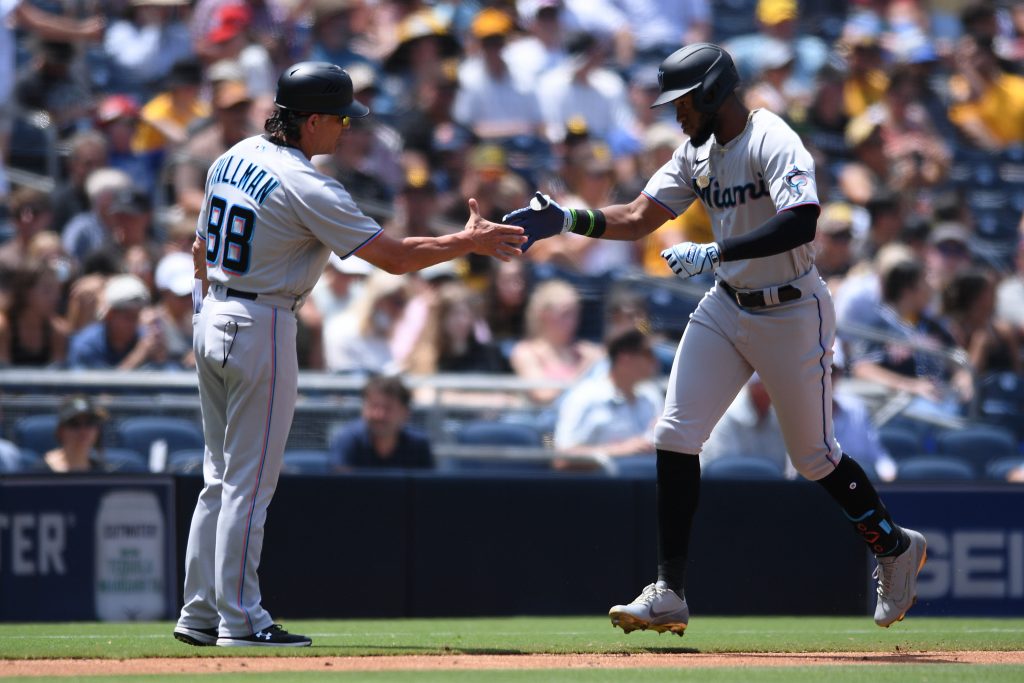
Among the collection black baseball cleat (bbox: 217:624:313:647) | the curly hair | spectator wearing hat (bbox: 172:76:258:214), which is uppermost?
spectator wearing hat (bbox: 172:76:258:214)

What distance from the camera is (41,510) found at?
7.59 metres

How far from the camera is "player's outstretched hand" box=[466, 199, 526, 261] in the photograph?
5605 mm

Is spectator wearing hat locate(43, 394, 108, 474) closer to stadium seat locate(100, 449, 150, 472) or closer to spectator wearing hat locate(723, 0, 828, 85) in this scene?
stadium seat locate(100, 449, 150, 472)

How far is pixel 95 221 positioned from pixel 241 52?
109 inches

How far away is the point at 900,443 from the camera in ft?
Answer: 30.6

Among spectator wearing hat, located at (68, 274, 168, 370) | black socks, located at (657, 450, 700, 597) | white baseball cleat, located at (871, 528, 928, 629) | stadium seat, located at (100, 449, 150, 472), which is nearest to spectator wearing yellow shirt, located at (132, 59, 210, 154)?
spectator wearing hat, located at (68, 274, 168, 370)

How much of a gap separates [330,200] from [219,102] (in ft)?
19.1

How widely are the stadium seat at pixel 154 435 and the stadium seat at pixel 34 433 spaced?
0.36 metres

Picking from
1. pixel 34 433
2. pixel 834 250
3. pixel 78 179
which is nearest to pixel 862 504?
pixel 34 433

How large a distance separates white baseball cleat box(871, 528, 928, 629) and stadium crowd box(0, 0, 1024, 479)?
10.9 ft

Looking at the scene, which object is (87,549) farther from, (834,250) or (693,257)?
(834,250)

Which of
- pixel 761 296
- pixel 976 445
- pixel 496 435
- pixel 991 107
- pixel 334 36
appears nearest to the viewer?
pixel 761 296

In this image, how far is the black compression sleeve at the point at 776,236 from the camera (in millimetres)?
5324

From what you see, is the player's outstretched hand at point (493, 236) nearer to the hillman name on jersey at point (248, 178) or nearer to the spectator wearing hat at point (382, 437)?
the hillman name on jersey at point (248, 178)
